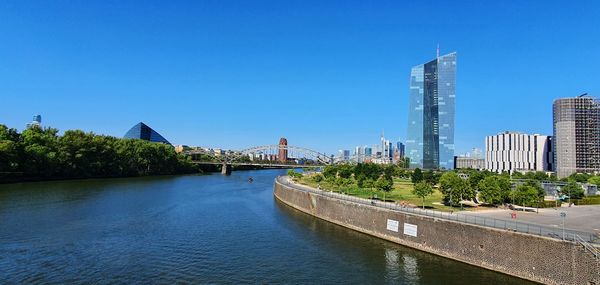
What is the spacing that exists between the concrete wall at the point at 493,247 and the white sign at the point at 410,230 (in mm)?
202

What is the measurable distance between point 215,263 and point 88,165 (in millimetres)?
76202

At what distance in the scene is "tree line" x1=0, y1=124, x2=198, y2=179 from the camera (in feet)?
236

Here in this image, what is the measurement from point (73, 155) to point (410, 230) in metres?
79.2

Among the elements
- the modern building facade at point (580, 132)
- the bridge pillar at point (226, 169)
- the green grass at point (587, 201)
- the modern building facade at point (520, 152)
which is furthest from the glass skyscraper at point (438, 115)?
the green grass at point (587, 201)

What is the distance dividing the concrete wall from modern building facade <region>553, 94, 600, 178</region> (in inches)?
4143

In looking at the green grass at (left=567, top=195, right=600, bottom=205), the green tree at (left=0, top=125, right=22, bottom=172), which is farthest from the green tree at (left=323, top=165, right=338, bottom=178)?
the green tree at (left=0, top=125, right=22, bottom=172)

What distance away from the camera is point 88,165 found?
88.9 metres

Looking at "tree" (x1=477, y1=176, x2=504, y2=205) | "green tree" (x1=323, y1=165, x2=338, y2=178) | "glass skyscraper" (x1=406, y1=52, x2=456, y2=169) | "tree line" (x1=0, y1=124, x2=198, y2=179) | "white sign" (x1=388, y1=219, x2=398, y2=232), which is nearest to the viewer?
"white sign" (x1=388, y1=219, x2=398, y2=232)

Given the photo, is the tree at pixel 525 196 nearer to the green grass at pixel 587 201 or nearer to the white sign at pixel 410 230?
the green grass at pixel 587 201

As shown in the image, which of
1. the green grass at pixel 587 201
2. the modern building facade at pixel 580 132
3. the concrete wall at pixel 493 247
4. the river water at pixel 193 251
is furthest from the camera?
the modern building facade at pixel 580 132

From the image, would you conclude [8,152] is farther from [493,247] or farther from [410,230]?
[493,247]

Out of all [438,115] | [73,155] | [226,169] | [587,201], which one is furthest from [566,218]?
[438,115]

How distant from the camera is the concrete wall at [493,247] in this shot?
2206cm

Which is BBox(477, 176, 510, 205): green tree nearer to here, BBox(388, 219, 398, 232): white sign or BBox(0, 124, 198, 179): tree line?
BBox(388, 219, 398, 232): white sign
